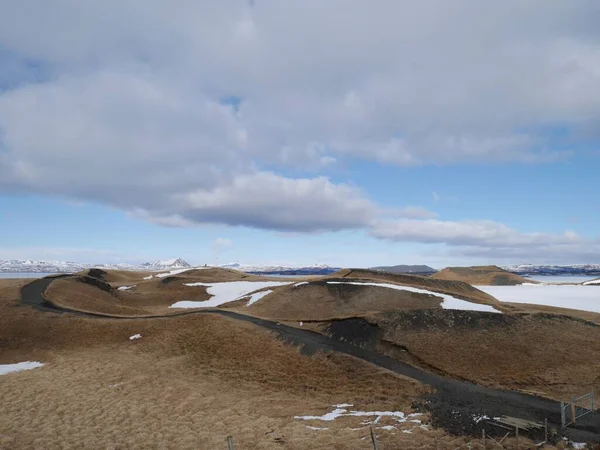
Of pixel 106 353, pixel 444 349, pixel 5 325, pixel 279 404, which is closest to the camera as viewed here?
pixel 279 404

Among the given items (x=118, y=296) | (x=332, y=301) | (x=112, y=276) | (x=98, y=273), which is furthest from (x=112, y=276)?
(x=332, y=301)

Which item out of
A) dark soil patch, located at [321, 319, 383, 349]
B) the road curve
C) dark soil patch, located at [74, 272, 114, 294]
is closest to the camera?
the road curve

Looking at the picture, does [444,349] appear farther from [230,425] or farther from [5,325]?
[5,325]

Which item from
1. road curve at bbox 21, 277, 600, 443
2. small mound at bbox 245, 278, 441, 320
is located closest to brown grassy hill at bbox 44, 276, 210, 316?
small mound at bbox 245, 278, 441, 320

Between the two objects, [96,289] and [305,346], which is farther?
[96,289]

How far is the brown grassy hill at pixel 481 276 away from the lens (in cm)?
13994

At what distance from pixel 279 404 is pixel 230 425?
153 inches

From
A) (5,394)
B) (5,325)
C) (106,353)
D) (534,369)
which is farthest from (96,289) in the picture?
(534,369)

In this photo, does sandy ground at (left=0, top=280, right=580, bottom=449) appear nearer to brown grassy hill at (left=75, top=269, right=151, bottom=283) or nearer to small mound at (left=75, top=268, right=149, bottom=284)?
small mound at (left=75, top=268, right=149, bottom=284)

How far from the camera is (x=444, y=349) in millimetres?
29594

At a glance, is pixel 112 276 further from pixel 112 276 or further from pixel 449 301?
pixel 449 301

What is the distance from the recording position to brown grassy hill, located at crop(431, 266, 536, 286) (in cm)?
13994

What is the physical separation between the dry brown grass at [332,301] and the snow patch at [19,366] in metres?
20.3

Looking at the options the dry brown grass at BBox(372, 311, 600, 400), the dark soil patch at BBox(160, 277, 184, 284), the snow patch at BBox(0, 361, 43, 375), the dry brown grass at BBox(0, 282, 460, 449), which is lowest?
the snow patch at BBox(0, 361, 43, 375)
